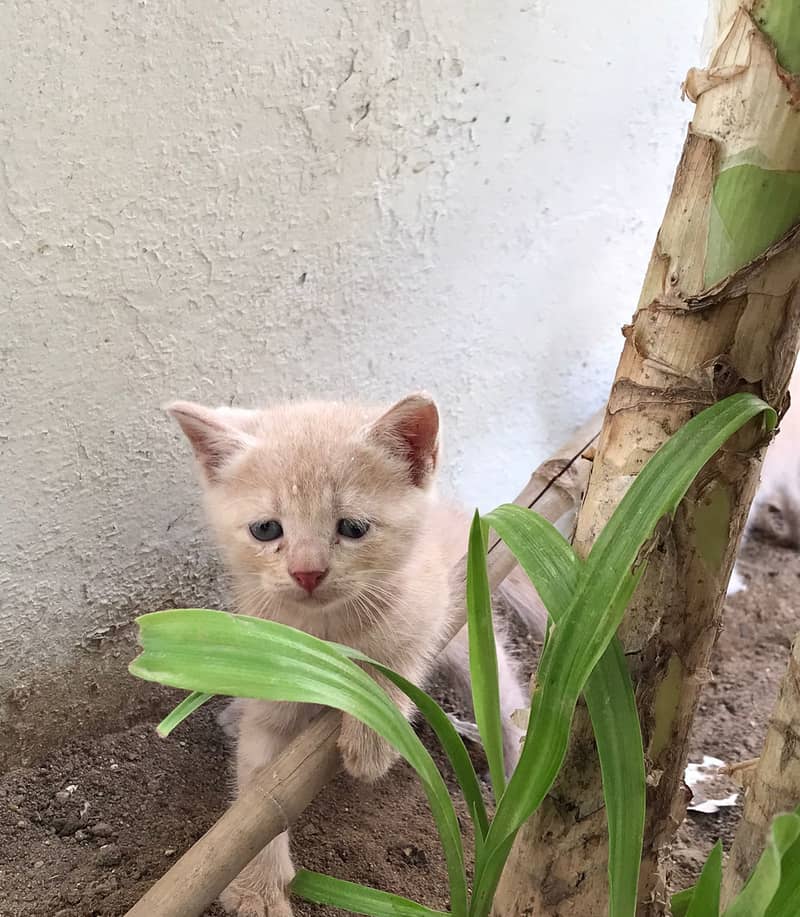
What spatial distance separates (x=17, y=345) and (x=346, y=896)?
2.39 feet

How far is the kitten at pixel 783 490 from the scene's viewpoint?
201 cm

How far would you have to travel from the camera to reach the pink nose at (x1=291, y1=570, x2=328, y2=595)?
3.24 ft

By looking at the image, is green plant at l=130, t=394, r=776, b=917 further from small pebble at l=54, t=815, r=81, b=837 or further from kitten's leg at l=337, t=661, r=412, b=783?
small pebble at l=54, t=815, r=81, b=837

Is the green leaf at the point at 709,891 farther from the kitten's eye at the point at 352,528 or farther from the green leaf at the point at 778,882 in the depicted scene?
the kitten's eye at the point at 352,528

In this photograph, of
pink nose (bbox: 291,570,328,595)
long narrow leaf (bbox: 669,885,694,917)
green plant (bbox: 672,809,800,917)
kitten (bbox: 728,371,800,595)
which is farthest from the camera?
kitten (bbox: 728,371,800,595)

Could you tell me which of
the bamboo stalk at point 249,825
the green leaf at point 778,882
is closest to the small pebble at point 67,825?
the bamboo stalk at point 249,825

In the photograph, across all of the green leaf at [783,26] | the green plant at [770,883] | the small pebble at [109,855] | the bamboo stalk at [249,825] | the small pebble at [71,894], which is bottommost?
the small pebble at [109,855]

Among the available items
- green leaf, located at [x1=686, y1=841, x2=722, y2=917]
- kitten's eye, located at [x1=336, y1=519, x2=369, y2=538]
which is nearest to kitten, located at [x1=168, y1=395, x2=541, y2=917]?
kitten's eye, located at [x1=336, y1=519, x2=369, y2=538]

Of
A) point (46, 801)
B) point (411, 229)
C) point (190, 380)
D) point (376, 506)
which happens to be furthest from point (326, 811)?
point (411, 229)

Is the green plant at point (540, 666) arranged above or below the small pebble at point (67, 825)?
above

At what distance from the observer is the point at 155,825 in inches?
45.8

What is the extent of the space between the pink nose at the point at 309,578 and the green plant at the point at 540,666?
215 mm

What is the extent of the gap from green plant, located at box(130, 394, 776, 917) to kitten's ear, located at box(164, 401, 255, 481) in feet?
1.18

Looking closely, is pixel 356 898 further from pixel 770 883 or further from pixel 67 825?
pixel 67 825
